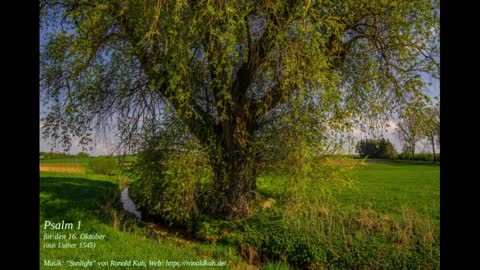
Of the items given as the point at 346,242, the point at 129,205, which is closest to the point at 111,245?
the point at 346,242

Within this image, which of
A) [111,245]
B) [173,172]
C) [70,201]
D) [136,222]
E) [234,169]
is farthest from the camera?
[70,201]

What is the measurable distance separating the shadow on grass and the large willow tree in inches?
136

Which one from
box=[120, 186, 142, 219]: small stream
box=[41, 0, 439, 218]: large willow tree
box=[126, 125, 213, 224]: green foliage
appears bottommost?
box=[120, 186, 142, 219]: small stream

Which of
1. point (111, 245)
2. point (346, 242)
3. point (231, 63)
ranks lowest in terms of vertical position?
point (111, 245)

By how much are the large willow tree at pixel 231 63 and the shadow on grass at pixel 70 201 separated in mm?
3448

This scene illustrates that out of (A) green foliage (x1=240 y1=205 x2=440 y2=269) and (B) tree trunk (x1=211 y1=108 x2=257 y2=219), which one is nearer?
(A) green foliage (x1=240 y1=205 x2=440 y2=269)

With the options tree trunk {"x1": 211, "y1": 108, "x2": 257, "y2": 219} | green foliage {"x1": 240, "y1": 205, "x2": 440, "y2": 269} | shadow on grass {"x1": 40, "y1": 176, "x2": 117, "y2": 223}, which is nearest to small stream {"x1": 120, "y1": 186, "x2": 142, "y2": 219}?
Result: shadow on grass {"x1": 40, "y1": 176, "x2": 117, "y2": 223}

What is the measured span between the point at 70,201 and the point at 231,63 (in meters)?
10.8

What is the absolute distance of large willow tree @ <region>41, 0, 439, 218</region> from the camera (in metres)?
8.82

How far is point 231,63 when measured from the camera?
985cm

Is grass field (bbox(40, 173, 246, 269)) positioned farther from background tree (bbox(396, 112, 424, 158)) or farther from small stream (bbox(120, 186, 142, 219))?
background tree (bbox(396, 112, 424, 158))

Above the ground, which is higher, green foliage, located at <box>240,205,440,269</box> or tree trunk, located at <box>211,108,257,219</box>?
tree trunk, located at <box>211,108,257,219</box>

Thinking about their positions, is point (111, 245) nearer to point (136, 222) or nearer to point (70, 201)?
point (136, 222)

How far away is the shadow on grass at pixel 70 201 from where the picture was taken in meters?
13.3
